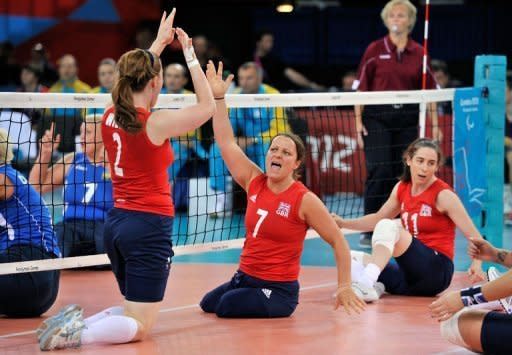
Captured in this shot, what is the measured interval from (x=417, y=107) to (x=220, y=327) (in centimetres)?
371

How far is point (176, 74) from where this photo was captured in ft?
38.8

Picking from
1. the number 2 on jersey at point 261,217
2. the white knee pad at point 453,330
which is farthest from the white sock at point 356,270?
the white knee pad at point 453,330

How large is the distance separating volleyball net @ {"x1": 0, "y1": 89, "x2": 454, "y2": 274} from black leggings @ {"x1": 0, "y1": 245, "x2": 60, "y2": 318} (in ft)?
0.17

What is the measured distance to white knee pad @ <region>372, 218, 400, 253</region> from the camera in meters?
6.95

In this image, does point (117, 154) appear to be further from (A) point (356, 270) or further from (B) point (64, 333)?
(A) point (356, 270)

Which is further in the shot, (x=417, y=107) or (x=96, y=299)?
(x=417, y=107)

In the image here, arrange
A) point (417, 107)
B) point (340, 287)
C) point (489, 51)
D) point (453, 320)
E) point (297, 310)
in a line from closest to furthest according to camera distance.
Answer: point (453, 320), point (340, 287), point (297, 310), point (417, 107), point (489, 51)

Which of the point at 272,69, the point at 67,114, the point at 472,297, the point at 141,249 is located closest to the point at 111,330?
the point at 141,249

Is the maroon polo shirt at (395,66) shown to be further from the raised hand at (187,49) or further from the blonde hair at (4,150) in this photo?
the blonde hair at (4,150)

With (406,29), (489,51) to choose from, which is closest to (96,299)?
(406,29)

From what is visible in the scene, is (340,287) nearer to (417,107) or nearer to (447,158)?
(417,107)

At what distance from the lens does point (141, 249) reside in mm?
5754

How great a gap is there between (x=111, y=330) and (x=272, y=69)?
9206 millimetres

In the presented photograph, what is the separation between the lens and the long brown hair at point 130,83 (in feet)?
18.4
